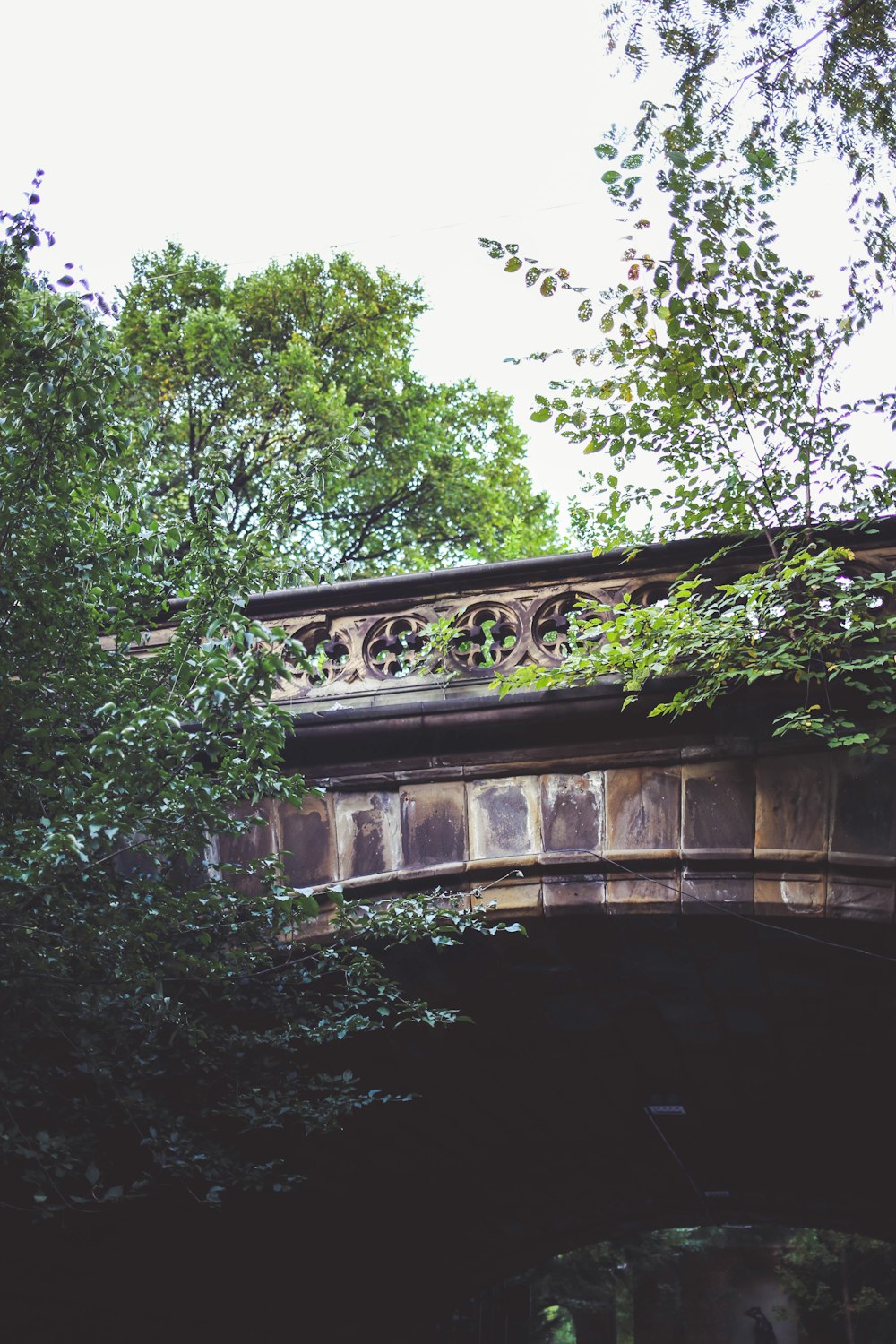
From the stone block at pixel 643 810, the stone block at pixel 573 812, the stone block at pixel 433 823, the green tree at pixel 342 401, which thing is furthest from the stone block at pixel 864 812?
the green tree at pixel 342 401

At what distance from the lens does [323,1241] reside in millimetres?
8109

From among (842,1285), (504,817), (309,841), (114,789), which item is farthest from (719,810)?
(842,1285)

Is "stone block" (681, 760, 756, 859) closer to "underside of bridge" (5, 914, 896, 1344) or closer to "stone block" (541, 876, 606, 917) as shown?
"underside of bridge" (5, 914, 896, 1344)

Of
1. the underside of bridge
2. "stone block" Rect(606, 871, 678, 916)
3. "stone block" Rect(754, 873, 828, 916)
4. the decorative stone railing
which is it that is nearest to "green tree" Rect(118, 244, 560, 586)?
the underside of bridge

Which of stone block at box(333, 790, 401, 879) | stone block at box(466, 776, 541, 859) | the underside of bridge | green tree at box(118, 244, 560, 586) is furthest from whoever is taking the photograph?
green tree at box(118, 244, 560, 586)

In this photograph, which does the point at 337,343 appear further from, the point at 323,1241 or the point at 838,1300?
the point at 838,1300

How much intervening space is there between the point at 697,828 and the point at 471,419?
32.4 feet

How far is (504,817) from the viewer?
5.01 meters

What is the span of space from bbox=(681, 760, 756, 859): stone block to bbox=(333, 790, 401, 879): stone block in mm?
1178

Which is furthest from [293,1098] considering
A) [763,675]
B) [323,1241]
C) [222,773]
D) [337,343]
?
[337,343]

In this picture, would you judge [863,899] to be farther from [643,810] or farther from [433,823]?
[433,823]

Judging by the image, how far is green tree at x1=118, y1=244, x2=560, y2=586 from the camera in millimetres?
12281

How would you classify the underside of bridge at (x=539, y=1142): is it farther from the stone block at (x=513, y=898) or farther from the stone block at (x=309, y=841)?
the stone block at (x=309, y=841)

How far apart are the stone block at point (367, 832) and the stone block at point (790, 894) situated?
56.6 inches
